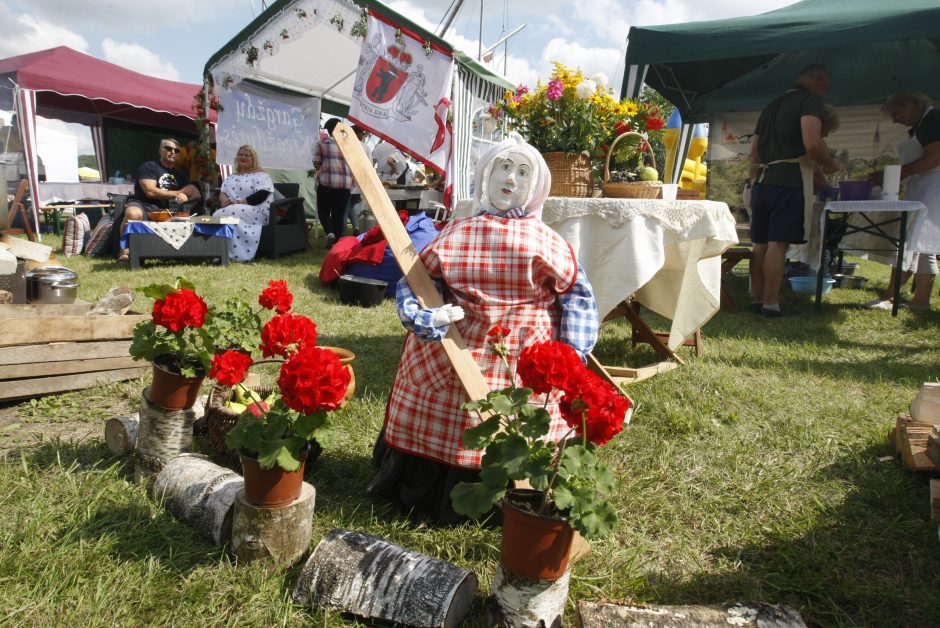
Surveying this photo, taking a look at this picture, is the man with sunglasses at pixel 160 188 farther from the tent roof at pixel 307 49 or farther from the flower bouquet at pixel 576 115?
the flower bouquet at pixel 576 115

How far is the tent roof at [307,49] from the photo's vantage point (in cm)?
768

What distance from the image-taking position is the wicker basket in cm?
331

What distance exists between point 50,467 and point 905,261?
648 centimetres

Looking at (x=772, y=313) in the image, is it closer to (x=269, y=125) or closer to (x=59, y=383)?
(x=59, y=383)

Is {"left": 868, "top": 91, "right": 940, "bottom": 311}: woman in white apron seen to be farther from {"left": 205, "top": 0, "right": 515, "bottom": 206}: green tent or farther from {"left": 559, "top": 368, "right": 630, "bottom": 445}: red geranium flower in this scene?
{"left": 559, "top": 368, "right": 630, "bottom": 445}: red geranium flower

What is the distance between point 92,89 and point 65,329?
1075cm

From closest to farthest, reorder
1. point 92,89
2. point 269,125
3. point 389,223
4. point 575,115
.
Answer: point 389,223 < point 575,115 < point 269,125 < point 92,89

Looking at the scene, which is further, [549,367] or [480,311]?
[480,311]

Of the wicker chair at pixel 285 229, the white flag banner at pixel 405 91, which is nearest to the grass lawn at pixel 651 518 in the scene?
the white flag banner at pixel 405 91

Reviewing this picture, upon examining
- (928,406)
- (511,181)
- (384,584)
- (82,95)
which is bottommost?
(384,584)

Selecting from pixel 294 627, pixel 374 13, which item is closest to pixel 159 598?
pixel 294 627

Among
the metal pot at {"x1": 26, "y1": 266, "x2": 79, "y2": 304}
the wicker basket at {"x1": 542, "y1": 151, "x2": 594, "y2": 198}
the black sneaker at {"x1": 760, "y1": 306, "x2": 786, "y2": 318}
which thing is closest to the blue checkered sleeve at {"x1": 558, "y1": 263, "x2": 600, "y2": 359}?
the wicker basket at {"x1": 542, "y1": 151, "x2": 594, "y2": 198}

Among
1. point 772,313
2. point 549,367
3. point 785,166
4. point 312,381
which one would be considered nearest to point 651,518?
point 549,367

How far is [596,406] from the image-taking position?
137 centimetres
